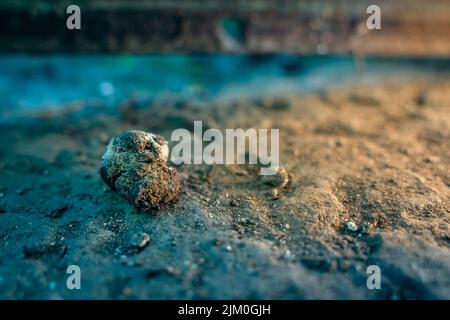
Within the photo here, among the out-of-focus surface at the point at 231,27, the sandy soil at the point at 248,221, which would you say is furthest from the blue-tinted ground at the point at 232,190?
the out-of-focus surface at the point at 231,27

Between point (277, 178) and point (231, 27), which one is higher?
point (231, 27)

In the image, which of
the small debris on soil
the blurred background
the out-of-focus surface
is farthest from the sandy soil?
the out-of-focus surface

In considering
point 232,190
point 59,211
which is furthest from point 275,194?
point 59,211

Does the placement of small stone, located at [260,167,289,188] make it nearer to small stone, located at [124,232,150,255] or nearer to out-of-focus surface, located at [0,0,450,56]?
small stone, located at [124,232,150,255]

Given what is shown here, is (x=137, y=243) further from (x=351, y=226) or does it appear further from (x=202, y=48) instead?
(x=202, y=48)

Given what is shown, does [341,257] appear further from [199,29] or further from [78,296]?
[199,29]

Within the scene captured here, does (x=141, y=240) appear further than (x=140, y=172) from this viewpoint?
No

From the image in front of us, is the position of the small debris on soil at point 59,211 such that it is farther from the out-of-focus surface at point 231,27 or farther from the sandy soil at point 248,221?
the out-of-focus surface at point 231,27
